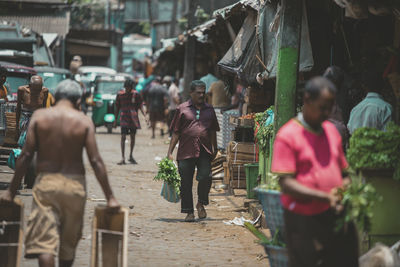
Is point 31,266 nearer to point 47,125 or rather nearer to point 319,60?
point 47,125

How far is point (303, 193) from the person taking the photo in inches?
188

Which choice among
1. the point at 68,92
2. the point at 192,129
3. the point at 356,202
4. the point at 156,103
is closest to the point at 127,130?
the point at 192,129

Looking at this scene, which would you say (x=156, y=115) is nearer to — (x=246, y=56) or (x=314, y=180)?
(x=246, y=56)

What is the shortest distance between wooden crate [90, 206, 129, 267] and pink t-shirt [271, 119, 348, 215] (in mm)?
1472

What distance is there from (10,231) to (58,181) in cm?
100

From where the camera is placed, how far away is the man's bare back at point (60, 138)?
18.7 feet

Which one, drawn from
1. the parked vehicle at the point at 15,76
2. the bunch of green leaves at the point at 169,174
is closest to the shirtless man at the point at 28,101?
the bunch of green leaves at the point at 169,174

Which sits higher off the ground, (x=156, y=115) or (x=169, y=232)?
(x=156, y=115)

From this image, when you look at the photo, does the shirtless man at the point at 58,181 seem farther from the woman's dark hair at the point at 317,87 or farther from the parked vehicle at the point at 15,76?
the parked vehicle at the point at 15,76

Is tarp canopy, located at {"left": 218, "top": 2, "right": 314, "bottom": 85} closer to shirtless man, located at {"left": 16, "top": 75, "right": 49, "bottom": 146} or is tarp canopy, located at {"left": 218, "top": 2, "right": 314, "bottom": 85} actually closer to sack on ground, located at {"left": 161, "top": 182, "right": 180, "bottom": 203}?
sack on ground, located at {"left": 161, "top": 182, "right": 180, "bottom": 203}

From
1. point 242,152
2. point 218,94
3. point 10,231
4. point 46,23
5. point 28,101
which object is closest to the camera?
point 10,231

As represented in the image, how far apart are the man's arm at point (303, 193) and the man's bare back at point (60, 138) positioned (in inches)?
68.8

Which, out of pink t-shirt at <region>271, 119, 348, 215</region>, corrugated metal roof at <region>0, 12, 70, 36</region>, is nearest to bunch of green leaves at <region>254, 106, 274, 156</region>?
pink t-shirt at <region>271, 119, 348, 215</region>

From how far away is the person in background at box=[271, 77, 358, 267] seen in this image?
488cm
